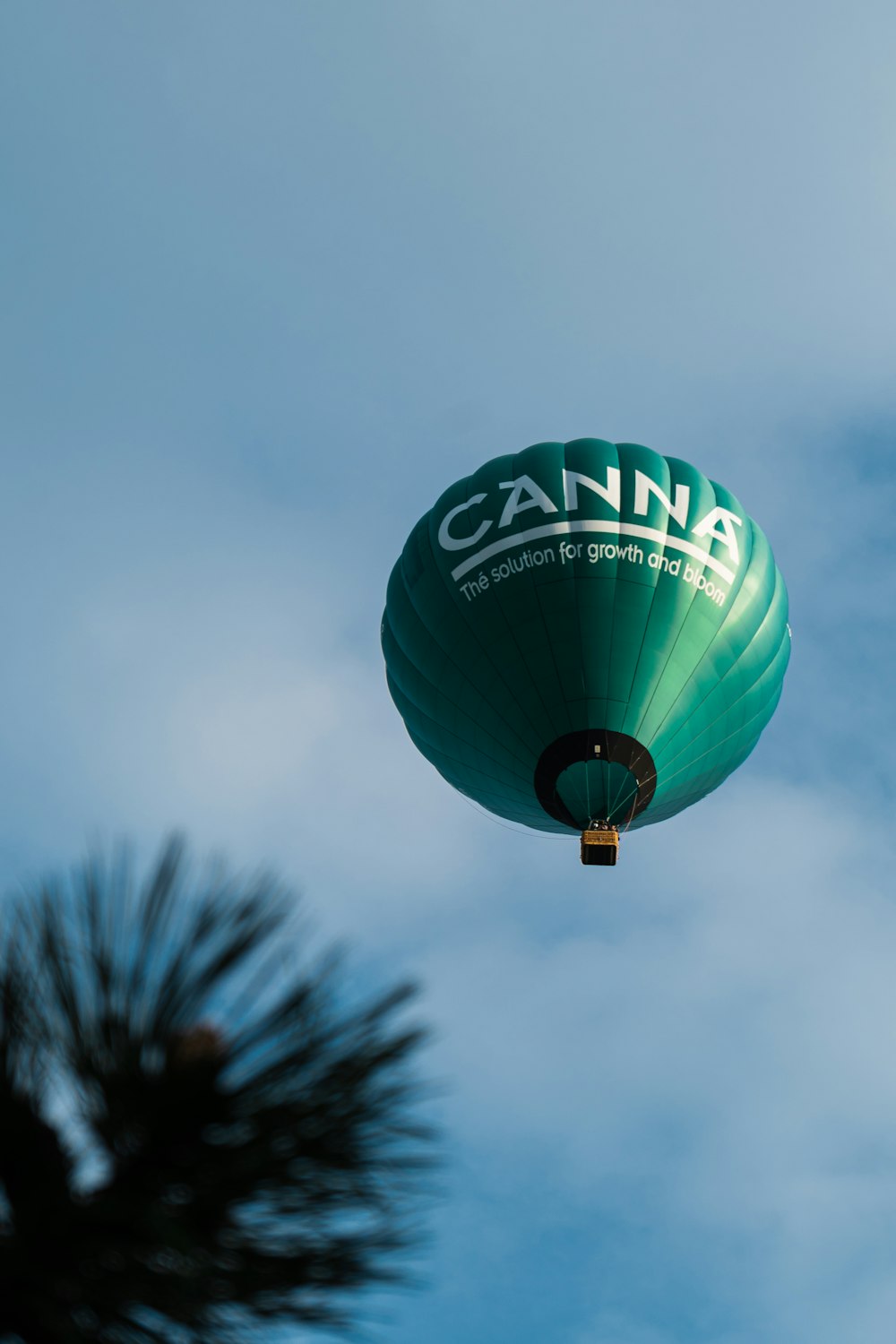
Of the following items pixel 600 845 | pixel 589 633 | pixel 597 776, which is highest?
pixel 589 633

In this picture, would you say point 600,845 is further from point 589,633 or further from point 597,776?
point 589,633

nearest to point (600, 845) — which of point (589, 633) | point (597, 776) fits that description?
point (597, 776)

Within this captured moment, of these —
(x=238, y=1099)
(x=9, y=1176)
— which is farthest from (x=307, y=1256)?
(x=9, y=1176)

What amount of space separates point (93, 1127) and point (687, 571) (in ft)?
67.9

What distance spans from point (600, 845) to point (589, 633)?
11.3ft

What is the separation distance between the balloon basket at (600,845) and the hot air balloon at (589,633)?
2 cm

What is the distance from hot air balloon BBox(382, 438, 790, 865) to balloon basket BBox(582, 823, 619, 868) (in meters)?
0.02

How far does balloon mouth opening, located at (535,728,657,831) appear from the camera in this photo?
77.6 ft

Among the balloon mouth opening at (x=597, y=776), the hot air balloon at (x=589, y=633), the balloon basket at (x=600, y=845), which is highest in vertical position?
the hot air balloon at (x=589, y=633)

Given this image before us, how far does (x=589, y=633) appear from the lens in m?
23.8

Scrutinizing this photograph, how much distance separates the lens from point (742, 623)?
25.1 meters

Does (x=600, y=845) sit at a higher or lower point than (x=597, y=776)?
lower

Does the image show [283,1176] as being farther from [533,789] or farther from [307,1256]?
[533,789]

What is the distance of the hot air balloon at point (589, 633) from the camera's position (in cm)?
2383
